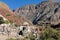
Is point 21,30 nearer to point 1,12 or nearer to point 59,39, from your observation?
point 1,12

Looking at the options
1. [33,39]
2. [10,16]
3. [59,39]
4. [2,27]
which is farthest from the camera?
[10,16]

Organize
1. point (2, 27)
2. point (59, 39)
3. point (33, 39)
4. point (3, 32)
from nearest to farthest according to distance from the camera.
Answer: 1. point (59, 39)
2. point (33, 39)
3. point (3, 32)
4. point (2, 27)

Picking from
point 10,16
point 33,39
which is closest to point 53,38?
point 33,39

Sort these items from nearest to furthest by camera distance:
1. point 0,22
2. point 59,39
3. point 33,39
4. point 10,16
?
point 59,39
point 33,39
point 0,22
point 10,16

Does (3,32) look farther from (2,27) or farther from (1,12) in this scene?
(1,12)

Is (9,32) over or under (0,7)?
under

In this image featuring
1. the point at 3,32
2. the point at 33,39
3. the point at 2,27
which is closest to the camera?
the point at 33,39

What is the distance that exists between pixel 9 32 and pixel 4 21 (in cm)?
1273

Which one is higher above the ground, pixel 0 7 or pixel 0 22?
pixel 0 7

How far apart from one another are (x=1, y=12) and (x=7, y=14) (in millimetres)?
2129

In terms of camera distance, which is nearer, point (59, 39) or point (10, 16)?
point (59, 39)

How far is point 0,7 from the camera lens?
80938mm

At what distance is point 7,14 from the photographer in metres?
77.1

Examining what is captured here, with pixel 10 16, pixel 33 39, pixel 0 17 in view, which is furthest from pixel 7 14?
pixel 33 39
